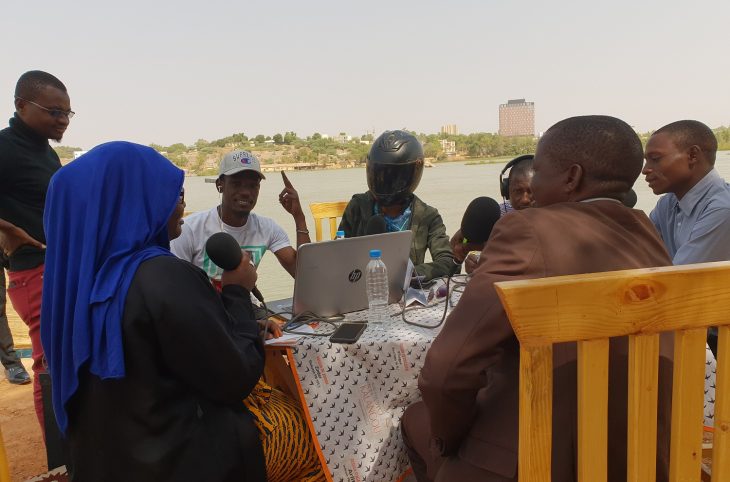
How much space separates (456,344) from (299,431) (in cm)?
97

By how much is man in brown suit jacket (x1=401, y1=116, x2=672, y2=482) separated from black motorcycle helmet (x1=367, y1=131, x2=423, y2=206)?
6.99ft

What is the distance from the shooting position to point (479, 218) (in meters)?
2.32

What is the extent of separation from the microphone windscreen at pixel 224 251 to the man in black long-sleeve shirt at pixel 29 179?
188cm

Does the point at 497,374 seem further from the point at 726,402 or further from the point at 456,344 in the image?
the point at 726,402

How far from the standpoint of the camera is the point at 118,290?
1456mm

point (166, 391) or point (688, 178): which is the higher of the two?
point (688, 178)

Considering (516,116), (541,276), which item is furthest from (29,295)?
(516,116)

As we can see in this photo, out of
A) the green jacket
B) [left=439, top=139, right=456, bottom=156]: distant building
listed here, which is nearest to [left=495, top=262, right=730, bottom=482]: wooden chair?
the green jacket

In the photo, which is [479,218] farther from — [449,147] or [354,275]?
[449,147]

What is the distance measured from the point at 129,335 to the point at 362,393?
2.95 ft

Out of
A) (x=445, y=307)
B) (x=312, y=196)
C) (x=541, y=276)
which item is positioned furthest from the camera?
(x=312, y=196)

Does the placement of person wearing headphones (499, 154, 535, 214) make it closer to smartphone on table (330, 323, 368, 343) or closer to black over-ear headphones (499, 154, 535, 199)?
black over-ear headphones (499, 154, 535, 199)

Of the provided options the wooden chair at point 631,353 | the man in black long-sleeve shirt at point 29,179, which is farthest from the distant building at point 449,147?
the wooden chair at point 631,353

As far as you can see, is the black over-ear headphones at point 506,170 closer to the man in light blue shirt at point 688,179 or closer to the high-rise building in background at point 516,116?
the man in light blue shirt at point 688,179
